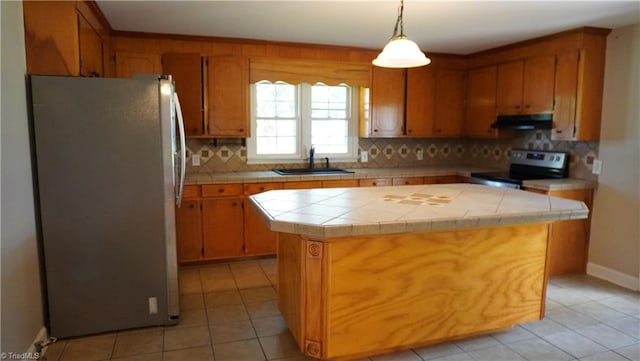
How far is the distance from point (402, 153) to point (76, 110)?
3.67 meters

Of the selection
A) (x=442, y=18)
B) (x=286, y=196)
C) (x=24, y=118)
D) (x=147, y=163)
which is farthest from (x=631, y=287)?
(x=24, y=118)

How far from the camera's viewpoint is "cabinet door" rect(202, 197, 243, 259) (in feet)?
13.4

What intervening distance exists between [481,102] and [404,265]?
314 cm

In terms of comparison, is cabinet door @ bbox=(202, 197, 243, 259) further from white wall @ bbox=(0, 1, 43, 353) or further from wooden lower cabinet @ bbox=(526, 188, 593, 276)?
wooden lower cabinet @ bbox=(526, 188, 593, 276)

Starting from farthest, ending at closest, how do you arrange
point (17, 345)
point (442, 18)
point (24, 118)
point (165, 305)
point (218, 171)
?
1. point (218, 171)
2. point (442, 18)
3. point (165, 305)
4. point (24, 118)
5. point (17, 345)

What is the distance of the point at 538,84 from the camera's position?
411 centimetres

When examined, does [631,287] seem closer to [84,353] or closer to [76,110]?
[84,353]

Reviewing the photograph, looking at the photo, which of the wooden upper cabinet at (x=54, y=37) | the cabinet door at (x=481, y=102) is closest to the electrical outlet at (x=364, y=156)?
the cabinet door at (x=481, y=102)

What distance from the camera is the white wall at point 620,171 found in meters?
3.60

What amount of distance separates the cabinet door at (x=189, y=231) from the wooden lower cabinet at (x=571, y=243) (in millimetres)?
3027

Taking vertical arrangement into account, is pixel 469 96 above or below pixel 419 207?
above

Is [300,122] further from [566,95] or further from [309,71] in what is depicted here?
[566,95]

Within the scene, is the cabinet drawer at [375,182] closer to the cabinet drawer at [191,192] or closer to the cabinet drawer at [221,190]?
the cabinet drawer at [221,190]

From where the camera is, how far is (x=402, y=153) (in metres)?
5.29
